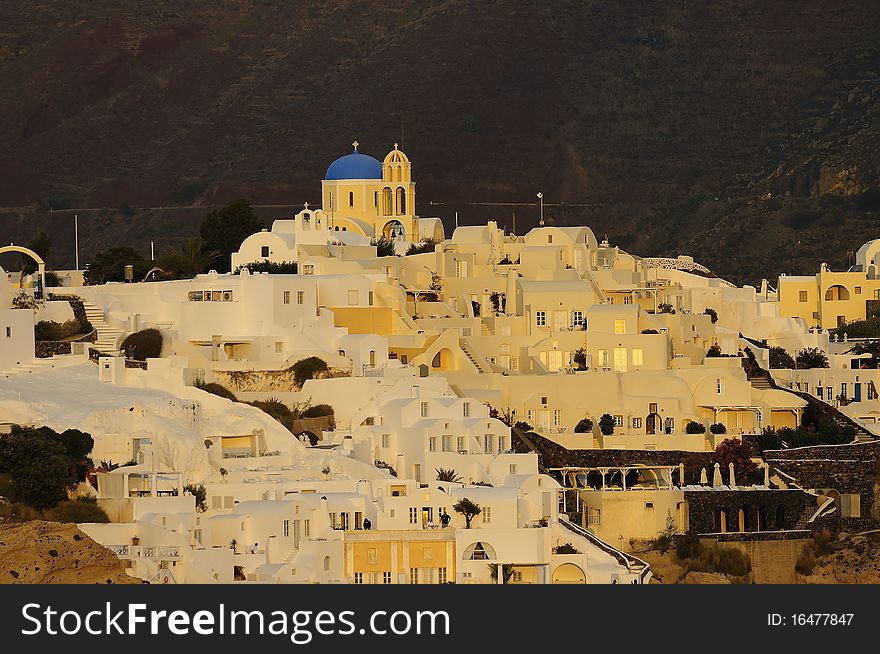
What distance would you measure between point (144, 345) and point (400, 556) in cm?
1546

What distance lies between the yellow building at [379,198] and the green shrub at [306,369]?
18.8 metres

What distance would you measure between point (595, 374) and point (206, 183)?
72.8 metres

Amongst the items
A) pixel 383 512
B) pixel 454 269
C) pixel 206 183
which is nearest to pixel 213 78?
pixel 206 183

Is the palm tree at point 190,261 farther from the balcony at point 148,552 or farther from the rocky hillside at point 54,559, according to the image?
the rocky hillside at point 54,559

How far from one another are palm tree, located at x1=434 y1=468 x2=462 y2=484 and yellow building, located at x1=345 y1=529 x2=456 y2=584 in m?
4.37

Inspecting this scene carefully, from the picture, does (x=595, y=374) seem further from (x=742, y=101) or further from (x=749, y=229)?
(x=742, y=101)

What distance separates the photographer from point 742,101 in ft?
477

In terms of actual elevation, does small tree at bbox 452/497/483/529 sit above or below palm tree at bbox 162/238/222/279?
below

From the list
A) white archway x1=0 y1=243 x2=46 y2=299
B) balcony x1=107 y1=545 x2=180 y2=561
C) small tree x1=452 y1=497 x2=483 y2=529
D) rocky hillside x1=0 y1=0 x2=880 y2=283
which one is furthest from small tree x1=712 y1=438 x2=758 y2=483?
rocky hillside x1=0 y1=0 x2=880 y2=283

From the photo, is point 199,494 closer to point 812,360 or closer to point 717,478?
point 717,478

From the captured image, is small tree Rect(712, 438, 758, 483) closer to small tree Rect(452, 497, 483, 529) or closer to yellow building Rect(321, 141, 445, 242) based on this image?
small tree Rect(452, 497, 483, 529)

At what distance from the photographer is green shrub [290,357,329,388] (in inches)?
2820

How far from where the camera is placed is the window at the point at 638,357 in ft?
245

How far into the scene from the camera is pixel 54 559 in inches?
2105
